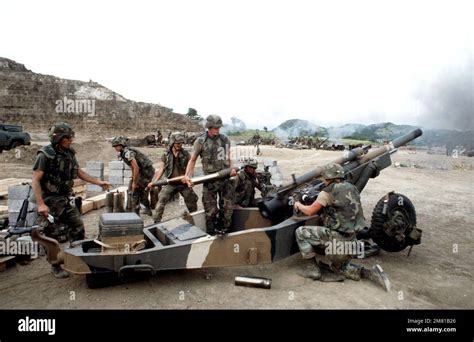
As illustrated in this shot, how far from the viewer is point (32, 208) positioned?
20.0 ft

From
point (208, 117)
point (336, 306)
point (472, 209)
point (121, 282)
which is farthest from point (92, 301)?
point (472, 209)

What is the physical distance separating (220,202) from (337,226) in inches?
67.3

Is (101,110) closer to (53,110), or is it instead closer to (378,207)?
(53,110)

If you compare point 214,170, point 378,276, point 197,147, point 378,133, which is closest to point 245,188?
point 214,170

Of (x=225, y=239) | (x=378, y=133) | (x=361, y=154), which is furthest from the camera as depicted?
(x=378, y=133)

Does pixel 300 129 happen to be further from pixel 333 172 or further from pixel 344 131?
pixel 333 172

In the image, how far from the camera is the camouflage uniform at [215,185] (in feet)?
17.6

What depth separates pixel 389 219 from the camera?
5.20 meters

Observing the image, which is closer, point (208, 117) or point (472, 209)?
point (208, 117)

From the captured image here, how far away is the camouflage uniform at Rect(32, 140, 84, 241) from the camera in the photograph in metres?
4.57

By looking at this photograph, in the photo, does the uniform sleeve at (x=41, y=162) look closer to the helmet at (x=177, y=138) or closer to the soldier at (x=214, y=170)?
the soldier at (x=214, y=170)

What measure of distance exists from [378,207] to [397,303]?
1.56 metres
